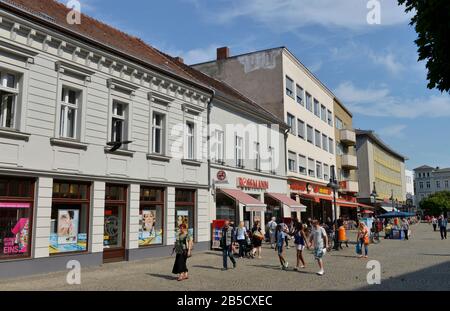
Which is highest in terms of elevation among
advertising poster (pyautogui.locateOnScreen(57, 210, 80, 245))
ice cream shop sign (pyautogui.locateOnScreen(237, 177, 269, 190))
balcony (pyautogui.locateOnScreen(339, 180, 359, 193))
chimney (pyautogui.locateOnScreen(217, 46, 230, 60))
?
chimney (pyautogui.locateOnScreen(217, 46, 230, 60))

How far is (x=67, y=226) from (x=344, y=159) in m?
38.6

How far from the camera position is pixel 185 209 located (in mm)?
20266

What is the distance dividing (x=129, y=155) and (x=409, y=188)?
110m

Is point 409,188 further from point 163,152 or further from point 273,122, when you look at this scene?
point 163,152

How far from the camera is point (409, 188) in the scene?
11300cm

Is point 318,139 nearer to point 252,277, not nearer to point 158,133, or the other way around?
point 158,133

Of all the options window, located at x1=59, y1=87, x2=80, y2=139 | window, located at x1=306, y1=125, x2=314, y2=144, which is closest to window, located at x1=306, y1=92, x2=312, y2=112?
window, located at x1=306, y1=125, x2=314, y2=144

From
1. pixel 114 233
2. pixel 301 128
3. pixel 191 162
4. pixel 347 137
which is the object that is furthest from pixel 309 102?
pixel 114 233

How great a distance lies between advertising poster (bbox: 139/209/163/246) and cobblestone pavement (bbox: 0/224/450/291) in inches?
37.7

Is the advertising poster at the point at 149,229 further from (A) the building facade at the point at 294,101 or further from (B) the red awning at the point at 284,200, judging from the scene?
(A) the building facade at the point at 294,101

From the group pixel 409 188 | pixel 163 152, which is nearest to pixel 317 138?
pixel 163 152

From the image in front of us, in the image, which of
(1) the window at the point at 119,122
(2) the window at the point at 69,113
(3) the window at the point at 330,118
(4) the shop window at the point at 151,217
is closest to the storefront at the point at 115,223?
(4) the shop window at the point at 151,217

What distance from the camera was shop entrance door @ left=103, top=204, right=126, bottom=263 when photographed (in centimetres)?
1603

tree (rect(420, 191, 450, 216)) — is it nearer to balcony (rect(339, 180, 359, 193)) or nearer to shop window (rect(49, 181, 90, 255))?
balcony (rect(339, 180, 359, 193))
